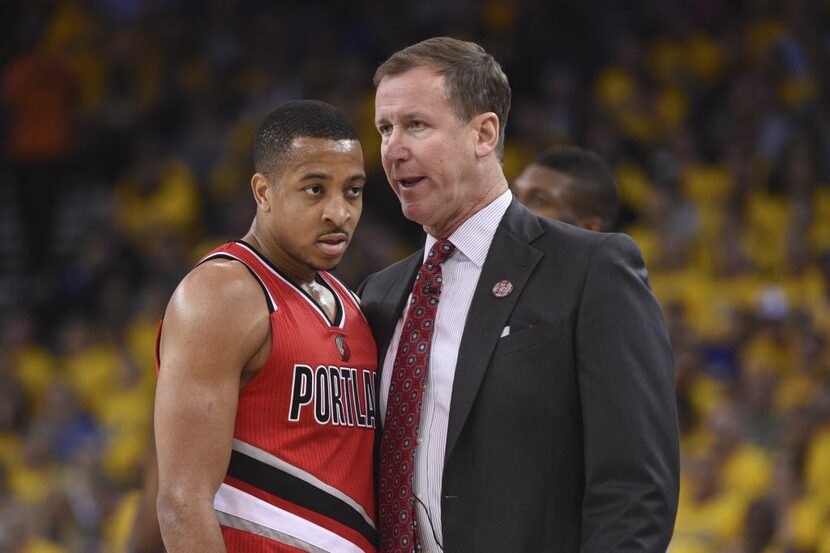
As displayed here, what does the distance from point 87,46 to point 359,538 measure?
9.36m

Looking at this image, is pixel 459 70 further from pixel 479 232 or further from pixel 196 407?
pixel 196 407

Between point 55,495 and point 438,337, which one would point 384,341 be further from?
→ point 55,495

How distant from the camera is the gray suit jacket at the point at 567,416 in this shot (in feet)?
9.02

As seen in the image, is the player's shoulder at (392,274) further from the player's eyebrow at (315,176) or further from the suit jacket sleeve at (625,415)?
the suit jacket sleeve at (625,415)

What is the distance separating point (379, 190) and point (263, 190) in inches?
250

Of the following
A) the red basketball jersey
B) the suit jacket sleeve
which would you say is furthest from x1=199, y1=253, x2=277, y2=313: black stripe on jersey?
the suit jacket sleeve

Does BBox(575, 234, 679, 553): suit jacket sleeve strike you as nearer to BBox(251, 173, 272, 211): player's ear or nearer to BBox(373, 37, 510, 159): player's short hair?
BBox(373, 37, 510, 159): player's short hair

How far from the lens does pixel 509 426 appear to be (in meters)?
2.89

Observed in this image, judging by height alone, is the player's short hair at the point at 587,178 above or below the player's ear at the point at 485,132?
below

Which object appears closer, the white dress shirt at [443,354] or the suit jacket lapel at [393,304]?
the white dress shirt at [443,354]

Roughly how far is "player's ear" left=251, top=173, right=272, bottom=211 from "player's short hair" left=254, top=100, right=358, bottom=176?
2cm

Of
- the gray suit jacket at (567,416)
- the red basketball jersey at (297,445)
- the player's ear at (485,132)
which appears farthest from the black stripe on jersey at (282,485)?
the player's ear at (485,132)

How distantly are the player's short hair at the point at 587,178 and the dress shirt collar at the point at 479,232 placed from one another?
3.18 feet

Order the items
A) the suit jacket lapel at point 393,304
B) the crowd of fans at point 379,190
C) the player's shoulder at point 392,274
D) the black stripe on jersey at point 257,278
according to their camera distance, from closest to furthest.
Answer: the black stripe on jersey at point 257,278, the suit jacket lapel at point 393,304, the player's shoulder at point 392,274, the crowd of fans at point 379,190
